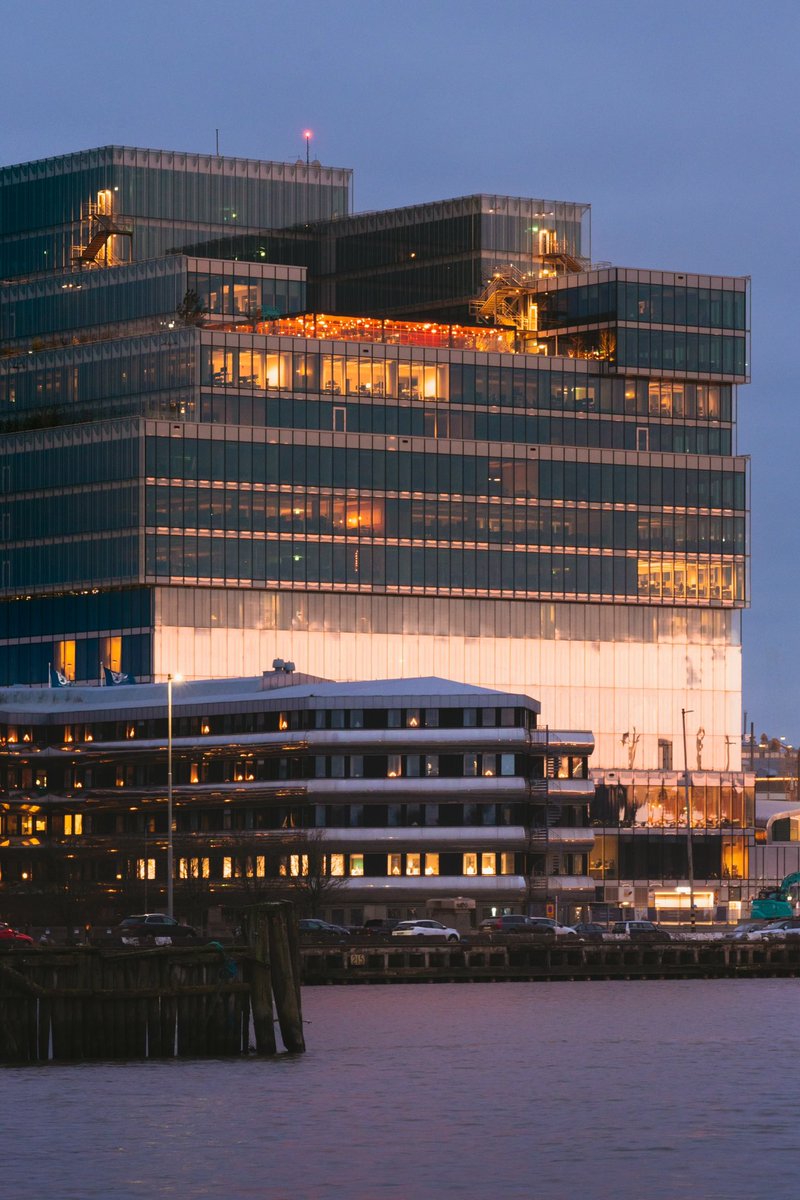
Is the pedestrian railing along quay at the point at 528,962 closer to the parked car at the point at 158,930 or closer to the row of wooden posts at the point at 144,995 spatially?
the parked car at the point at 158,930

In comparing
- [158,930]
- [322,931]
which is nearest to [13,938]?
[158,930]

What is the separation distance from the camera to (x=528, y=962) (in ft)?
570

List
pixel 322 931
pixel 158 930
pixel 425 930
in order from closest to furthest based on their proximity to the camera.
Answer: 1. pixel 322 931
2. pixel 158 930
3. pixel 425 930

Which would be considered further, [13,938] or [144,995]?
[13,938]

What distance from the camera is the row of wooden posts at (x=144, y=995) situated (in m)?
103

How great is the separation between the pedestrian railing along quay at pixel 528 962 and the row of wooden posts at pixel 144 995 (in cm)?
5931

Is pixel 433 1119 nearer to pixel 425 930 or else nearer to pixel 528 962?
pixel 528 962

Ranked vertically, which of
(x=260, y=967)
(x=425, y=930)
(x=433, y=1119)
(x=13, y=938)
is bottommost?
(x=433, y=1119)

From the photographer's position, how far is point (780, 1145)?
90312mm

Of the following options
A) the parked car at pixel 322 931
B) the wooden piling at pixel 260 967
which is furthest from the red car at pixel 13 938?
the wooden piling at pixel 260 967

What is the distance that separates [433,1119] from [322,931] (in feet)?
289

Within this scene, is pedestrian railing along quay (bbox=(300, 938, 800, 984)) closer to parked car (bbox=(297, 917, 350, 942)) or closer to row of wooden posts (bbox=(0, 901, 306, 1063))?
parked car (bbox=(297, 917, 350, 942))

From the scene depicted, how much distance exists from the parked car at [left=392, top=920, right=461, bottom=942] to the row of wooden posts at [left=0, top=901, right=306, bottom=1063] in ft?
245

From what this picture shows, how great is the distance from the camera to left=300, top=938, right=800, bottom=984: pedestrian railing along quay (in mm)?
169375
